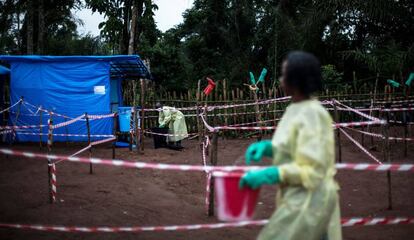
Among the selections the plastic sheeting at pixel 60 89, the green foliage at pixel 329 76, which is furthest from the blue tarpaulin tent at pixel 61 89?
the green foliage at pixel 329 76

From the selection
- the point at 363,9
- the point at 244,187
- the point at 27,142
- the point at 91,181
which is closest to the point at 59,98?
the point at 27,142

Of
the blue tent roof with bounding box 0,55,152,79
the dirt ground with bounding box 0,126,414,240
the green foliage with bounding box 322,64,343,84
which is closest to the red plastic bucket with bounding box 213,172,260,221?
the dirt ground with bounding box 0,126,414,240

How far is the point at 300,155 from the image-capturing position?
1969 millimetres

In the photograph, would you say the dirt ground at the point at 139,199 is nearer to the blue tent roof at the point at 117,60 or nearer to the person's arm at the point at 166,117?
the person's arm at the point at 166,117

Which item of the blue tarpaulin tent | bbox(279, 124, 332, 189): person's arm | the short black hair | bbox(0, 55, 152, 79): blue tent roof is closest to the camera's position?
bbox(279, 124, 332, 189): person's arm

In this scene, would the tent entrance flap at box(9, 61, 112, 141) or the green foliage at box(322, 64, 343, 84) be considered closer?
the tent entrance flap at box(9, 61, 112, 141)

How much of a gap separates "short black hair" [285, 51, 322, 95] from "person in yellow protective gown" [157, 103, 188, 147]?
9.74m

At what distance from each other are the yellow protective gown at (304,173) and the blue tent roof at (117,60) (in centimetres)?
948

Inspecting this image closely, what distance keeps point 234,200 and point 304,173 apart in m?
0.42

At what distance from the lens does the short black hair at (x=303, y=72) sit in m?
2.08

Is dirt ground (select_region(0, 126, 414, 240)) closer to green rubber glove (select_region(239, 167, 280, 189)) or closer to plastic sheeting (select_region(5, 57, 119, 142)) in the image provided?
green rubber glove (select_region(239, 167, 280, 189))

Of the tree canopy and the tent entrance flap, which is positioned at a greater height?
the tree canopy

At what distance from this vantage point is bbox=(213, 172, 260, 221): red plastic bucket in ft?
6.92

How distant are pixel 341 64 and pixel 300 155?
70.6 feet
